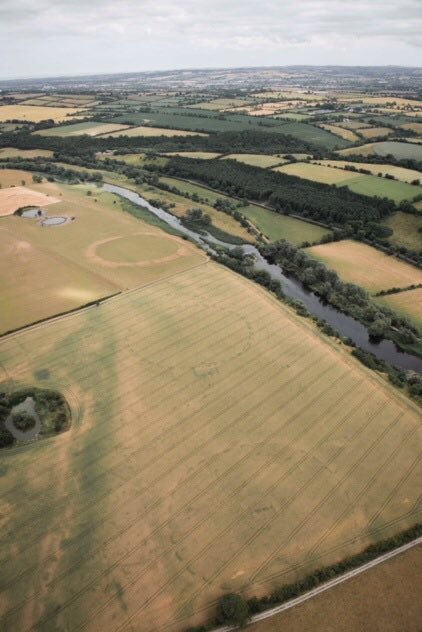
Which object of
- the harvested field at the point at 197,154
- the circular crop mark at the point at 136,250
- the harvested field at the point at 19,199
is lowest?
the circular crop mark at the point at 136,250

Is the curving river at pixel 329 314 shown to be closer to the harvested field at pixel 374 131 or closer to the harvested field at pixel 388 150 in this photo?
the harvested field at pixel 388 150

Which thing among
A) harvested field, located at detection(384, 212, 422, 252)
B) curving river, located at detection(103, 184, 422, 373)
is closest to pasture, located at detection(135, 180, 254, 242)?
curving river, located at detection(103, 184, 422, 373)

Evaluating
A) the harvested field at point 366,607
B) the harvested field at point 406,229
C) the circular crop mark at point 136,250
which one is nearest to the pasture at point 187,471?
the harvested field at point 366,607

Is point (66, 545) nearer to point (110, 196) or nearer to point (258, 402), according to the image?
point (258, 402)

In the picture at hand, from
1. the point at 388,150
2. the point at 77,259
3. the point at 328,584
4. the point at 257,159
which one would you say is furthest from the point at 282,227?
the point at 328,584

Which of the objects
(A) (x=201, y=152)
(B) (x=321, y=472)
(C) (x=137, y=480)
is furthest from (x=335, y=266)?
(A) (x=201, y=152)
